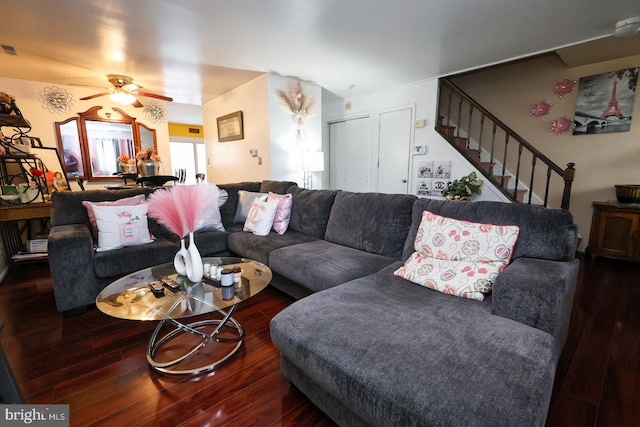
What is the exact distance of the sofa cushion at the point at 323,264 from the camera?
1.85m

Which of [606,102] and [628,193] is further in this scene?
[606,102]

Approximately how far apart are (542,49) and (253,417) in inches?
167

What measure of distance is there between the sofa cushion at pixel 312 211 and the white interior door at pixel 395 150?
224 centimetres

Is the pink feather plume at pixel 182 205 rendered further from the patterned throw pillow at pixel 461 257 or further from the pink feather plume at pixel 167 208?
the patterned throw pillow at pixel 461 257

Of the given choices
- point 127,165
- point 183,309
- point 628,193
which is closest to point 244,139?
point 127,165

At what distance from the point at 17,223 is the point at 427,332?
4.48 metres

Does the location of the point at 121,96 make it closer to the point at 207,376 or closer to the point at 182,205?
the point at 182,205

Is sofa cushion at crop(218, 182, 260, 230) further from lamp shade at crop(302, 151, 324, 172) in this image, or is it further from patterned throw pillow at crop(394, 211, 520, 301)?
patterned throw pillow at crop(394, 211, 520, 301)

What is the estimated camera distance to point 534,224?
1552 millimetres

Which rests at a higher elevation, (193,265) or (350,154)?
(350,154)

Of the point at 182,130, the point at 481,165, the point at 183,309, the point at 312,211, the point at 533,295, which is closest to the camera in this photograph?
the point at 533,295

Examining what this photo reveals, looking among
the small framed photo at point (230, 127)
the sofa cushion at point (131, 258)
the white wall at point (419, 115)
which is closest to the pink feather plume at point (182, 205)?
the sofa cushion at point (131, 258)

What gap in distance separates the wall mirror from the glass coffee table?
3.96 metres

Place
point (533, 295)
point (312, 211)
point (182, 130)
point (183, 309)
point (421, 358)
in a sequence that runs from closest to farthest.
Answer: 1. point (421, 358)
2. point (533, 295)
3. point (183, 309)
4. point (312, 211)
5. point (182, 130)
